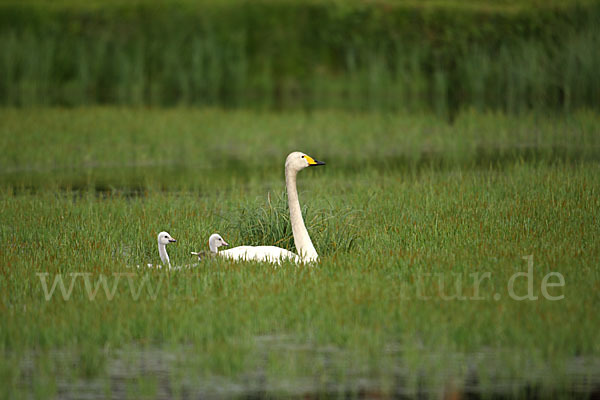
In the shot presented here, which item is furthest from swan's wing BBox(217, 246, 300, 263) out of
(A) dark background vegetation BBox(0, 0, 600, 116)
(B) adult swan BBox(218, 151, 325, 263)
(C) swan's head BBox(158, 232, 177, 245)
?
(A) dark background vegetation BBox(0, 0, 600, 116)

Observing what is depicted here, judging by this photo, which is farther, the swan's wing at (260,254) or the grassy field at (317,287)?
the swan's wing at (260,254)

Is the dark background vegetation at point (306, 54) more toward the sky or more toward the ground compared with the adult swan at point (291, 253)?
more toward the sky

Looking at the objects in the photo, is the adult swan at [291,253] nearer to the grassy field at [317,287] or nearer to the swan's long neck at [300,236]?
the swan's long neck at [300,236]

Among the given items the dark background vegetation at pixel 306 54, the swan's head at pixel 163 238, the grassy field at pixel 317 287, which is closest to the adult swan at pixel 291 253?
the grassy field at pixel 317 287

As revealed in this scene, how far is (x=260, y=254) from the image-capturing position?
10.1 m

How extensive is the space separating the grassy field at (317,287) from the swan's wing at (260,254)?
295mm

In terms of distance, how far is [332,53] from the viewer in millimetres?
37250

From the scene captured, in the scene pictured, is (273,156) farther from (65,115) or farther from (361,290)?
(361,290)

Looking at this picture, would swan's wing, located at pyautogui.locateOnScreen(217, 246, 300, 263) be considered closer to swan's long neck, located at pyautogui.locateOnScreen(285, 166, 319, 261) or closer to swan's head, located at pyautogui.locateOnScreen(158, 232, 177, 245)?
swan's long neck, located at pyautogui.locateOnScreen(285, 166, 319, 261)

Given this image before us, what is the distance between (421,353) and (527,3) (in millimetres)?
32489

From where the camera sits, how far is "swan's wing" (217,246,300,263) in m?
10.0

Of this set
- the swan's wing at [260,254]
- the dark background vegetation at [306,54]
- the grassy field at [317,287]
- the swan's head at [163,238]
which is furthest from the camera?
the dark background vegetation at [306,54]

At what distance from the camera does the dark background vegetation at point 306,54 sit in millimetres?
26688

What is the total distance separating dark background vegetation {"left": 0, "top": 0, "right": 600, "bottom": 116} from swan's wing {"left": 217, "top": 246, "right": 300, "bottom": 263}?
15320 mm
